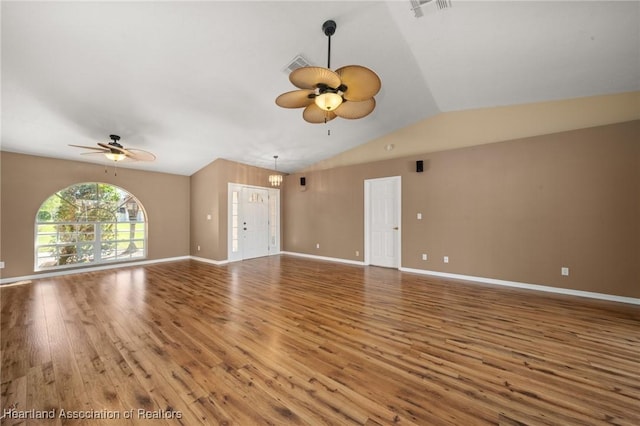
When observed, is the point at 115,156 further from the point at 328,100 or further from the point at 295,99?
the point at 328,100

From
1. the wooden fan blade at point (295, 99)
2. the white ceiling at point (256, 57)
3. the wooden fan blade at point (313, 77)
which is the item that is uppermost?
the white ceiling at point (256, 57)

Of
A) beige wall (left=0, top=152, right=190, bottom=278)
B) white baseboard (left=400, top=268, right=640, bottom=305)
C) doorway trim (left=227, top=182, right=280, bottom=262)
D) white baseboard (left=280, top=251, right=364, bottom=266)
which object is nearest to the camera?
white baseboard (left=400, top=268, right=640, bottom=305)

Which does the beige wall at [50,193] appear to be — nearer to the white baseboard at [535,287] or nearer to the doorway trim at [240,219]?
the doorway trim at [240,219]

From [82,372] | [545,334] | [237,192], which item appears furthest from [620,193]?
[237,192]

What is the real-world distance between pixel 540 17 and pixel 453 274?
157 inches

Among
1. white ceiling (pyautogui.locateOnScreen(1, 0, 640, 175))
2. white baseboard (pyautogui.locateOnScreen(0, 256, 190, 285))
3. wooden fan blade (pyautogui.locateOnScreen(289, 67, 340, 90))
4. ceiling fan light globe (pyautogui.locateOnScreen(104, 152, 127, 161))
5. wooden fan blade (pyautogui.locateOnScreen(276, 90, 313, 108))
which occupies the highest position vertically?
white ceiling (pyautogui.locateOnScreen(1, 0, 640, 175))

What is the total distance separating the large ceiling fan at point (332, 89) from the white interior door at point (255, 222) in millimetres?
4798

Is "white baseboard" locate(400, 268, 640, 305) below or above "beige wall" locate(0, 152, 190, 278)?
below

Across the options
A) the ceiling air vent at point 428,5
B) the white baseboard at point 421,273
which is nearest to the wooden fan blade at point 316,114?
the ceiling air vent at point 428,5

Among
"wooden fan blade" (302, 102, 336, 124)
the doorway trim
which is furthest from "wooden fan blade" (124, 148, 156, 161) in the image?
"wooden fan blade" (302, 102, 336, 124)

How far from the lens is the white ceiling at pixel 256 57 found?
2283mm

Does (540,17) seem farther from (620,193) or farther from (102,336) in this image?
(102,336)

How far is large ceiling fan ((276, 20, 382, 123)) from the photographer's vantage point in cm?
191

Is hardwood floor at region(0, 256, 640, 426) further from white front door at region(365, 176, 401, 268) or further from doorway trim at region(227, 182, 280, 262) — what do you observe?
doorway trim at region(227, 182, 280, 262)
